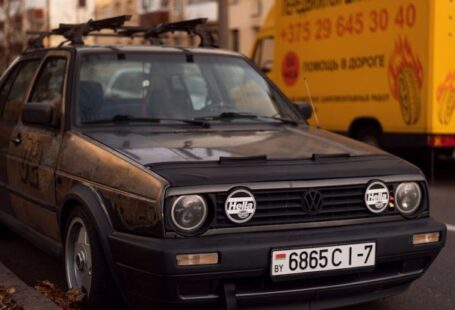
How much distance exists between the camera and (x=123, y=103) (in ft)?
15.6

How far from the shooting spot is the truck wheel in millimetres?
9935

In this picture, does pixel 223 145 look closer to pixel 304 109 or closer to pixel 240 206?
pixel 240 206

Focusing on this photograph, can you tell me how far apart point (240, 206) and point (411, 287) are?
1.84 metres

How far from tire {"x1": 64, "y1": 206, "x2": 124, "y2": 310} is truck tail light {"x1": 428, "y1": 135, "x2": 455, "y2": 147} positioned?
21.5 feet

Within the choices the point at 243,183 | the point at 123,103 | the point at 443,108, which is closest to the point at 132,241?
the point at 243,183

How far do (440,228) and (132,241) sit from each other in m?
1.66

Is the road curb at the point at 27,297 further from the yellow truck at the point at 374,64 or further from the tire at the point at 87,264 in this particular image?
the yellow truck at the point at 374,64

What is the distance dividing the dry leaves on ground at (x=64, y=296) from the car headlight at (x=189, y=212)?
913 millimetres

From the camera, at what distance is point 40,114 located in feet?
15.0

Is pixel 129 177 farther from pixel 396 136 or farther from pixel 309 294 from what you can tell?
pixel 396 136

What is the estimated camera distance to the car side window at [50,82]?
488 centimetres

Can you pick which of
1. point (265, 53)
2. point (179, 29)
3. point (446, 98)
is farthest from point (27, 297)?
point (265, 53)

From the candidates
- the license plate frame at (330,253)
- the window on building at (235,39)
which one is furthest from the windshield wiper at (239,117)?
the window on building at (235,39)

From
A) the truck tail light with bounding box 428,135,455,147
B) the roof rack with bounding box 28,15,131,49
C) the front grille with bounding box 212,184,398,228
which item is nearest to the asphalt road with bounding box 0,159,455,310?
the front grille with bounding box 212,184,398,228
